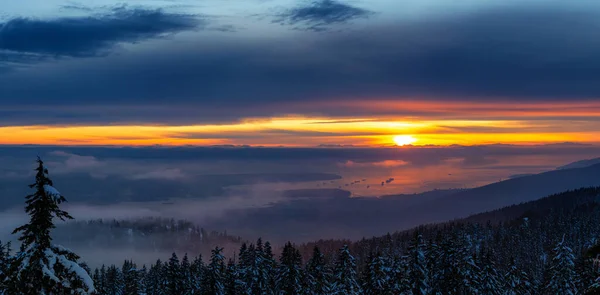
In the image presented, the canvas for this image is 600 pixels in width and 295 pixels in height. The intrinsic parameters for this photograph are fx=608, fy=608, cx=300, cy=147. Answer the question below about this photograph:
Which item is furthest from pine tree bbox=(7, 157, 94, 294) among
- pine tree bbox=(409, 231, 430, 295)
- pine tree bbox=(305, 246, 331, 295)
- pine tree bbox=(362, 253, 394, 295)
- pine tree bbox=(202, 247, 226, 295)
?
pine tree bbox=(305, 246, 331, 295)

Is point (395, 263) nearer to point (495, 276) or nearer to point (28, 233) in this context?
point (495, 276)

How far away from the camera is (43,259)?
20562mm

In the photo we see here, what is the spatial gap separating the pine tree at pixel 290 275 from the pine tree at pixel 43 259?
55703 millimetres

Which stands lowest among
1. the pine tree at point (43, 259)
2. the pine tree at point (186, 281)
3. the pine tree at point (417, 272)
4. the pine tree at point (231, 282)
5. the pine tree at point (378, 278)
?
the pine tree at point (186, 281)

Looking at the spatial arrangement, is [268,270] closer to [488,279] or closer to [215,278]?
[215,278]

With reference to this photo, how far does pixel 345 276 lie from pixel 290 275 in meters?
8.80

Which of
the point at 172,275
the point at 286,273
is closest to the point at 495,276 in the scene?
the point at 286,273

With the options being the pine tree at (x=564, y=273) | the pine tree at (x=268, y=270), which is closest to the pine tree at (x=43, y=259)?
the pine tree at (x=268, y=270)

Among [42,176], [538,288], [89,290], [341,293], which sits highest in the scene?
[42,176]

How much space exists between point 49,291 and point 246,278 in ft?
210

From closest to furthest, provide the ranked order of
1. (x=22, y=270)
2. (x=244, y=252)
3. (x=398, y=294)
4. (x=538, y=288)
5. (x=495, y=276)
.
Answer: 1. (x=22, y=270)
2. (x=398, y=294)
3. (x=495, y=276)
4. (x=244, y=252)
5. (x=538, y=288)

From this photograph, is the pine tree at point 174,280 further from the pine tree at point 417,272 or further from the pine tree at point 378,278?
the pine tree at point 417,272

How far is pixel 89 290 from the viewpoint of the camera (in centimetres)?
2053

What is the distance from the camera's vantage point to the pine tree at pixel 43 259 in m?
20.3
